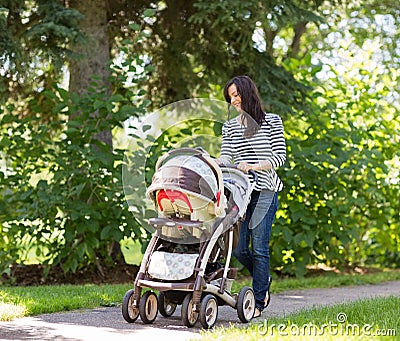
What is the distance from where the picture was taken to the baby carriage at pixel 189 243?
14.7 feet

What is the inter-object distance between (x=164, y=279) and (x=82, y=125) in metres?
3.23

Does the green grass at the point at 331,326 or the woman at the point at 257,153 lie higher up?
the woman at the point at 257,153

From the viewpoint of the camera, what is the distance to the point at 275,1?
7.34 meters

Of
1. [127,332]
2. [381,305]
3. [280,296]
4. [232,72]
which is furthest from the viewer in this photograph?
[232,72]

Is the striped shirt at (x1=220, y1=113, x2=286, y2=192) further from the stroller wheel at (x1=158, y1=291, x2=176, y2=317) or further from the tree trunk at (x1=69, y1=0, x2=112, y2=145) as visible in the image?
A: the tree trunk at (x1=69, y1=0, x2=112, y2=145)

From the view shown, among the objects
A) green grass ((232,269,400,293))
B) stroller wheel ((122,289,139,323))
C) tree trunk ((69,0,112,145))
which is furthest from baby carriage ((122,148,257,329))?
tree trunk ((69,0,112,145))

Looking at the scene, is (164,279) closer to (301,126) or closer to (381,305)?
(381,305)

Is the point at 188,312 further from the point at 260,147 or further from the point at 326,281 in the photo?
the point at 326,281

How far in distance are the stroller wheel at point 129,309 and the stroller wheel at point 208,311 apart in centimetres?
49

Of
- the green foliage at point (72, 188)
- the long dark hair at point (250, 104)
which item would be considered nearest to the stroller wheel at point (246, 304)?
the long dark hair at point (250, 104)

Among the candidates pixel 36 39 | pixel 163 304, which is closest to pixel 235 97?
pixel 163 304

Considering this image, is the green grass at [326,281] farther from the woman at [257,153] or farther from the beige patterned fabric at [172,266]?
the beige patterned fabric at [172,266]

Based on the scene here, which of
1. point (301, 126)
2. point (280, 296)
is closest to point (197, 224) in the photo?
point (280, 296)

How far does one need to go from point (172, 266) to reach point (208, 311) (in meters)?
0.36
